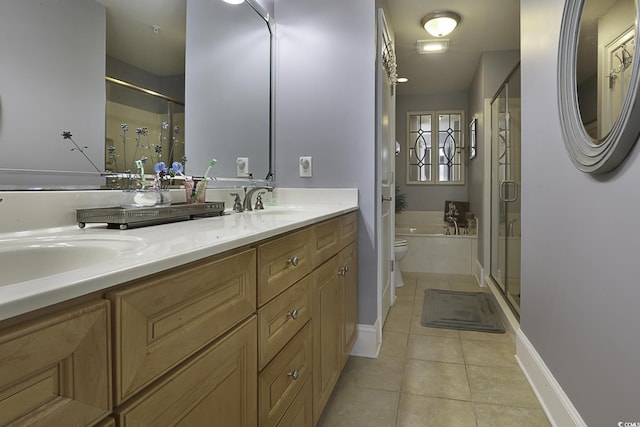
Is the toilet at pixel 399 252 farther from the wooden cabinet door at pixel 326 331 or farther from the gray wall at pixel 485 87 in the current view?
the wooden cabinet door at pixel 326 331

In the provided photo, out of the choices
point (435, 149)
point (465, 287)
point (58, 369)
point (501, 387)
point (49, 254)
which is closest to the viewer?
point (58, 369)

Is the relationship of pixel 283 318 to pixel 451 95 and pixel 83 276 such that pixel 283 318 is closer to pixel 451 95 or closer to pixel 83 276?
pixel 83 276

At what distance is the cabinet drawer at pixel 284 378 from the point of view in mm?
958

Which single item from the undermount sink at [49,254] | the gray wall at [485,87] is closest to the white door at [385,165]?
the gray wall at [485,87]

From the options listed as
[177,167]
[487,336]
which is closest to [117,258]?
[177,167]

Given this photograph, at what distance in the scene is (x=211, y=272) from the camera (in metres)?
0.73

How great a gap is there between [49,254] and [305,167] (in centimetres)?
161

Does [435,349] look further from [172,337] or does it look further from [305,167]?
[172,337]

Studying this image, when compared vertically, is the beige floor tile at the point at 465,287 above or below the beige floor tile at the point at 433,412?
above

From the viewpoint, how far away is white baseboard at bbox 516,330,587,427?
1.44m

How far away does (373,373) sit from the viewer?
2068 mm

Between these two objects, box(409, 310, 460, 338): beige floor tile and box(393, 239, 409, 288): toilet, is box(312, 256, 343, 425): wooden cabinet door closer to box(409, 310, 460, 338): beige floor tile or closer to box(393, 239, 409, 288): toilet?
box(409, 310, 460, 338): beige floor tile

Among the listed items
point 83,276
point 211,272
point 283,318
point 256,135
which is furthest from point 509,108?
point 83,276

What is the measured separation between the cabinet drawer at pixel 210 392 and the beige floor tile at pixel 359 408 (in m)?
0.88
